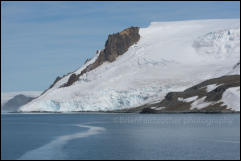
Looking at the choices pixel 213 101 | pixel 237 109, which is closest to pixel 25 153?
pixel 237 109

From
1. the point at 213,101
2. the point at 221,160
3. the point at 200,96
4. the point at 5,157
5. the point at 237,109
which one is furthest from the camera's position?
the point at 200,96

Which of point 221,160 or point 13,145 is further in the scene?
point 13,145

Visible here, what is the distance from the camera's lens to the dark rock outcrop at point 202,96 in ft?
545

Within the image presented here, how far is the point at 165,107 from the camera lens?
607 feet

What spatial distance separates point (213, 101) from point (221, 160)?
116 m

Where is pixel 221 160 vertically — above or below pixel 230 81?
below

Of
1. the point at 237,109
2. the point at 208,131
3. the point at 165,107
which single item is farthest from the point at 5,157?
the point at 165,107

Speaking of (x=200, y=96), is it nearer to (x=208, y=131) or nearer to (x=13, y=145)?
(x=208, y=131)

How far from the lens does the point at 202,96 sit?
17888cm

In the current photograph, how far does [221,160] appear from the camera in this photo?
5350cm

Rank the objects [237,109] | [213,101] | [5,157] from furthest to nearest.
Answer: [213,101], [237,109], [5,157]

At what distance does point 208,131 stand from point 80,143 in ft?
75.3

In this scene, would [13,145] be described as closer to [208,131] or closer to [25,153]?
[25,153]

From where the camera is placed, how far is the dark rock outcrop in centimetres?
16600
